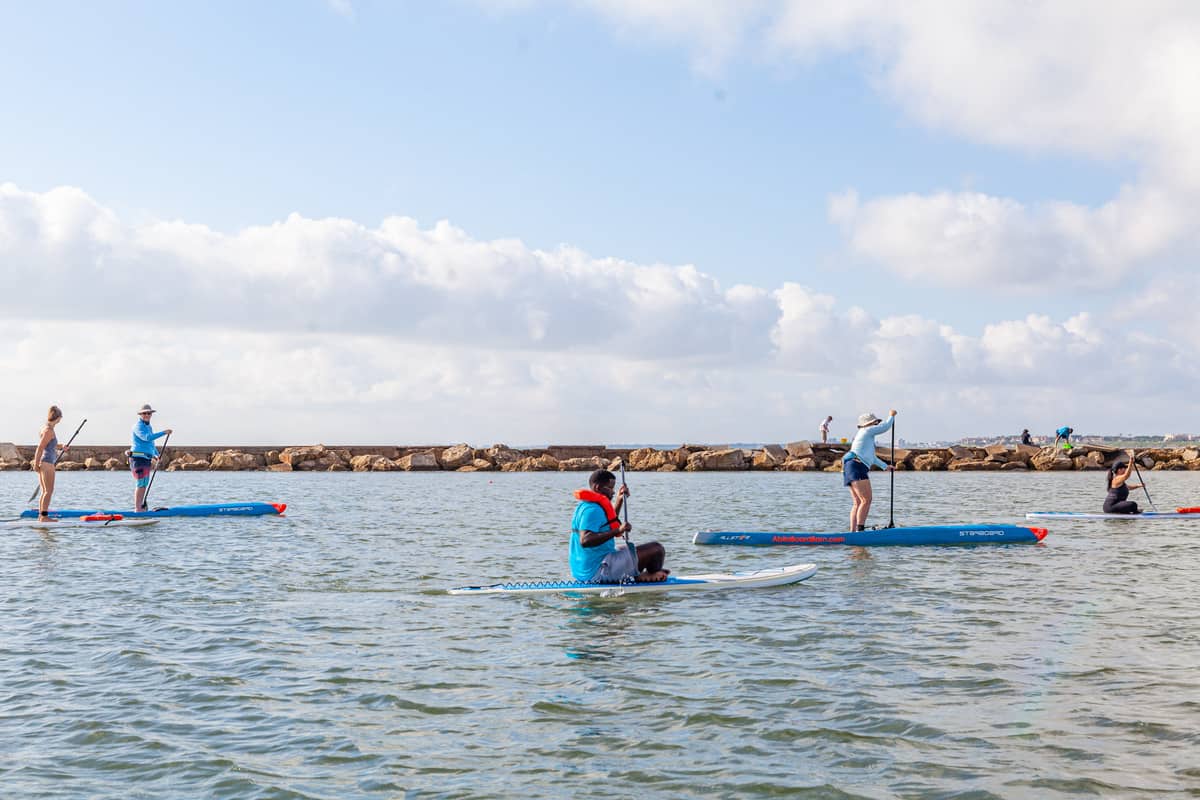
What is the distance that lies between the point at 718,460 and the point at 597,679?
51583 mm

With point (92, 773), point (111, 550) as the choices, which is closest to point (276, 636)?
point (92, 773)

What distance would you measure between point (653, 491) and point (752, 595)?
28362mm

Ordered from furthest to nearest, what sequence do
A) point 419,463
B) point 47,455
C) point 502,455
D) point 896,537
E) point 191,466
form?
point 191,466
point 502,455
point 419,463
point 47,455
point 896,537

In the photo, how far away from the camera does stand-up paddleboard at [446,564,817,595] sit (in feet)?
43.8

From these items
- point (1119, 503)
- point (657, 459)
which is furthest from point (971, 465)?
point (1119, 503)

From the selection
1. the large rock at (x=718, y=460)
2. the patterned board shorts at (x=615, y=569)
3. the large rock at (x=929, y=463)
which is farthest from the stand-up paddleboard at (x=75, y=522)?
the large rock at (x=929, y=463)

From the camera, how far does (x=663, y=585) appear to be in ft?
44.6

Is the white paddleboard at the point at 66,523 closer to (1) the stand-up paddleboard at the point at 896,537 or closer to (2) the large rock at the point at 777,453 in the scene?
(1) the stand-up paddleboard at the point at 896,537

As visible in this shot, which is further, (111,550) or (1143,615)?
(111,550)

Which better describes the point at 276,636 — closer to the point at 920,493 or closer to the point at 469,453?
the point at 920,493

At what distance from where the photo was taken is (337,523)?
2688 centimetres

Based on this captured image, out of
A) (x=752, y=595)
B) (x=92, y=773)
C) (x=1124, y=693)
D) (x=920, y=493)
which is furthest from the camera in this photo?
(x=920, y=493)

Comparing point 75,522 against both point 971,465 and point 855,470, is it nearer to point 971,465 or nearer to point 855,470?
point 855,470

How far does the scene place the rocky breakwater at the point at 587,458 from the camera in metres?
59.8
